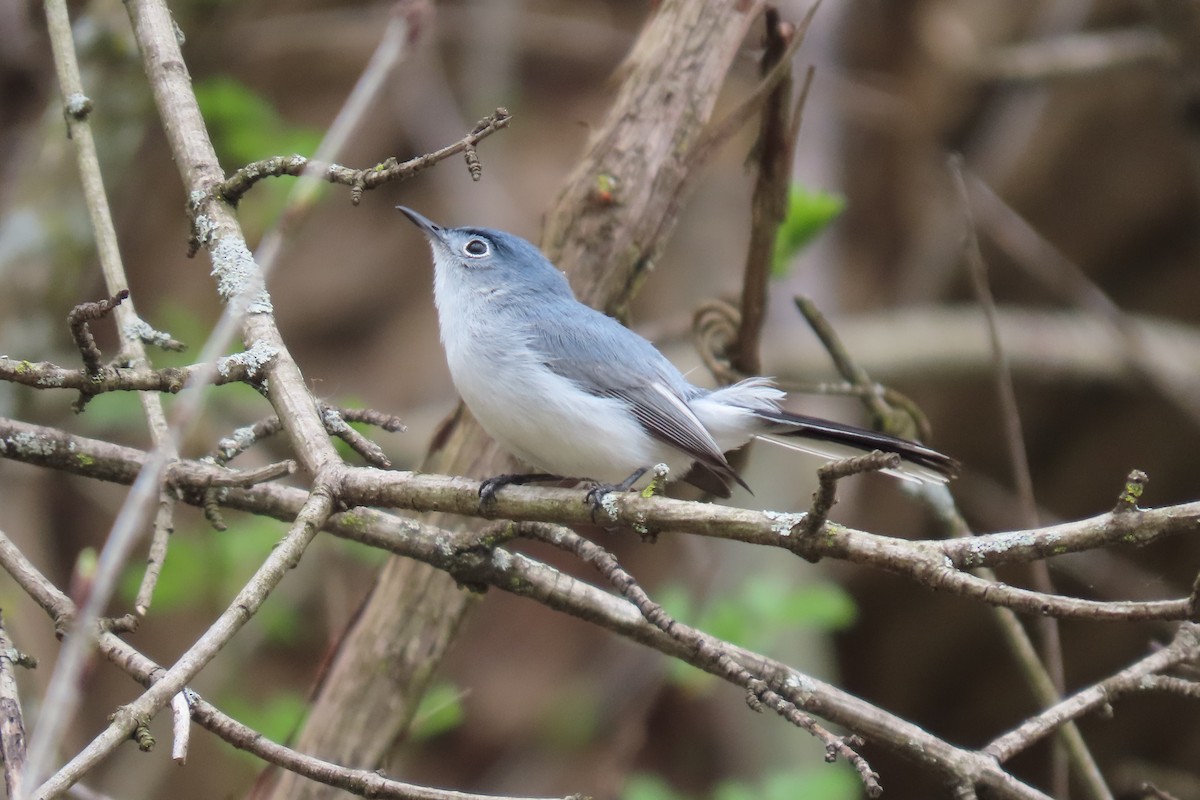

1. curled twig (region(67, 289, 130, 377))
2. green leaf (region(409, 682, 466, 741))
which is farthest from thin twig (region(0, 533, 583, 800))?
green leaf (region(409, 682, 466, 741))

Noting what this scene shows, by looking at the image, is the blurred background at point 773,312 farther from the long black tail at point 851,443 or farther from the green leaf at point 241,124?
the long black tail at point 851,443

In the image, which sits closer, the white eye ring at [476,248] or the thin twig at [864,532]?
the thin twig at [864,532]

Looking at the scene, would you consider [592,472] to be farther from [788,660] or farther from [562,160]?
[562,160]

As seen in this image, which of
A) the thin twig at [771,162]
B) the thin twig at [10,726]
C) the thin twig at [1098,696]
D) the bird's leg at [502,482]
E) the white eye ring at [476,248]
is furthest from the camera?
the white eye ring at [476,248]

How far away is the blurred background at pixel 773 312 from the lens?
602 centimetres

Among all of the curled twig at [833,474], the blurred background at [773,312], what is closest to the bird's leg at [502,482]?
the curled twig at [833,474]

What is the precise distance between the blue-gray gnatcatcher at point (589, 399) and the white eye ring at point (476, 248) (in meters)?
0.13

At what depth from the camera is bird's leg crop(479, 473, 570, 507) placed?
2.05 metres

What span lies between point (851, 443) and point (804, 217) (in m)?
1.14

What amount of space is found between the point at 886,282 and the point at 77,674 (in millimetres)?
8115

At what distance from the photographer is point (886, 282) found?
8734 mm

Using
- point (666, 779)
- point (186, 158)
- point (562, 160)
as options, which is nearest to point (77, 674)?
point (186, 158)

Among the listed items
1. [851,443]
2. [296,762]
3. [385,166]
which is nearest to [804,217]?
[851,443]

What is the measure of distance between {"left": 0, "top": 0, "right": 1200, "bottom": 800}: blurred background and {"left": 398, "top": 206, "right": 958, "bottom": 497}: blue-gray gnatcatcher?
6.80ft
